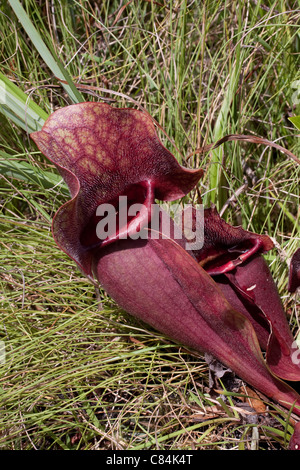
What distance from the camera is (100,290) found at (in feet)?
4.51

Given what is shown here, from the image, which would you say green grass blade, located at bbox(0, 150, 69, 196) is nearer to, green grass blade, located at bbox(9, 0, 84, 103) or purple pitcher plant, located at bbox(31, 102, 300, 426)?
green grass blade, located at bbox(9, 0, 84, 103)

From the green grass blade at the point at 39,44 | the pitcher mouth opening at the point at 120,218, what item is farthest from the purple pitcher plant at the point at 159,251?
the green grass blade at the point at 39,44

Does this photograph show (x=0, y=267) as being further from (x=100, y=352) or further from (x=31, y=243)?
(x=100, y=352)

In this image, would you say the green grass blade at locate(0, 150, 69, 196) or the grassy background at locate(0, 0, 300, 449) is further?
the green grass blade at locate(0, 150, 69, 196)

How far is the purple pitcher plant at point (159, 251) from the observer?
93 centimetres

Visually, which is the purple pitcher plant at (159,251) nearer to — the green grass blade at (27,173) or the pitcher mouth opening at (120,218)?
the pitcher mouth opening at (120,218)

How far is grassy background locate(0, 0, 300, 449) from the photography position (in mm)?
1156

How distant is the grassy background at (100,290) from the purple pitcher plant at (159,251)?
0.16m

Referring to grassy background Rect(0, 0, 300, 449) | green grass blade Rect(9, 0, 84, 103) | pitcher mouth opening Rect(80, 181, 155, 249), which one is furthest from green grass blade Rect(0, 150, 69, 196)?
pitcher mouth opening Rect(80, 181, 155, 249)

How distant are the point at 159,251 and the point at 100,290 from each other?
17.5 inches

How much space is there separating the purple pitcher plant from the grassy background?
164mm

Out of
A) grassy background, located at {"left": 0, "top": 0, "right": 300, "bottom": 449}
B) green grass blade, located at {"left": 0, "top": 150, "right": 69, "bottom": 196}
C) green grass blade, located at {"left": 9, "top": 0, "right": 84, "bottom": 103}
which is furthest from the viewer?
green grass blade, located at {"left": 0, "top": 150, "right": 69, "bottom": 196}

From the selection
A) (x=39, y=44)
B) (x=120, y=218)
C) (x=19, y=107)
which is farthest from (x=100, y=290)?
(x=39, y=44)

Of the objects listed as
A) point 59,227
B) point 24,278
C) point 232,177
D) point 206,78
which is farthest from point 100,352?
point 206,78
